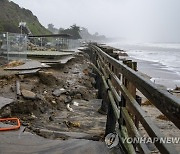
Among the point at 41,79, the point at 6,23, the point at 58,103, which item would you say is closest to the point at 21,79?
the point at 41,79

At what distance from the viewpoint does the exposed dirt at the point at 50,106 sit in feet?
18.9

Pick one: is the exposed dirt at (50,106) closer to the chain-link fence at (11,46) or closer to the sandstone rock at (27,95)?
the sandstone rock at (27,95)

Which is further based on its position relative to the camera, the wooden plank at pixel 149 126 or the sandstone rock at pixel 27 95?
the sandstone rock at pixel 27 95

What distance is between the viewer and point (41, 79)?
369 inches

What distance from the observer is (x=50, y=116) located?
6309mm

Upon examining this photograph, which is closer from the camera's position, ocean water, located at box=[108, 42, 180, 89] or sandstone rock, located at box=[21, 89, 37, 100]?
sandstone rock, located at box=[21, 89, 37, 100]

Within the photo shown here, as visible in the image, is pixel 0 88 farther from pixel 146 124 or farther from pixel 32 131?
pixel 146 124

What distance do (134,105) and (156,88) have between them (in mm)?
811

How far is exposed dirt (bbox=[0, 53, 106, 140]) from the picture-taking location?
577 cm

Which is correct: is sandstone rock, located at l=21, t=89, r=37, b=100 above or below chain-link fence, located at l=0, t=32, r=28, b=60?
below

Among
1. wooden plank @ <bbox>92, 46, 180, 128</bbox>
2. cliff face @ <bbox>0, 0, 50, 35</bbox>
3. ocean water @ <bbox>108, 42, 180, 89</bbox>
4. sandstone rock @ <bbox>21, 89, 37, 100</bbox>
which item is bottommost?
ocean water @ <bbox>108, 42, 180, 89</bbox>

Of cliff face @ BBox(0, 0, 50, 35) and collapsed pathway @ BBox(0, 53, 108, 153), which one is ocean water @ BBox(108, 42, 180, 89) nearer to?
collapsed pathway @ BBox(0, 53, 108, 153)

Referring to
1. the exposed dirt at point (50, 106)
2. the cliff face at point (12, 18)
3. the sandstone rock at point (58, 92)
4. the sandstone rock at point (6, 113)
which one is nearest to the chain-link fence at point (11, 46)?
the exposed dirt at point (50, 106)

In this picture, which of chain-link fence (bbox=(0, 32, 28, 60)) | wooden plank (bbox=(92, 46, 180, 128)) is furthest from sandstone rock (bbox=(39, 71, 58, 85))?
wooden plank (bbox=(92, 46, 180, 128))
